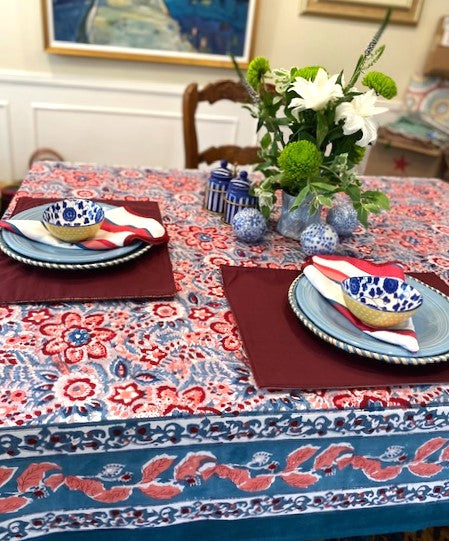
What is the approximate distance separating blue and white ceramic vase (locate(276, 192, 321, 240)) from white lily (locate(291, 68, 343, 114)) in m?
0.20

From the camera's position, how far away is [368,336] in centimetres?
73

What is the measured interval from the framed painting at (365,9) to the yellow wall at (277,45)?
0.11 feet

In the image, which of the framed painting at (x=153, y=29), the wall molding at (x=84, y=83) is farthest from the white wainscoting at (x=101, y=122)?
the framed painting at (x=153, y=29)

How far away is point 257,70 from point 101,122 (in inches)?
65.1

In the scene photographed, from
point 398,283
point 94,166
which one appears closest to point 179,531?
point 398,283

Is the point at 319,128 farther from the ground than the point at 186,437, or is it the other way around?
the point at 319,128

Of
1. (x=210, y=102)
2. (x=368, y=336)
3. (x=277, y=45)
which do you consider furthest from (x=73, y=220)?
(x=277, y=45)

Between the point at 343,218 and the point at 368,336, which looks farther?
the point at 343,218

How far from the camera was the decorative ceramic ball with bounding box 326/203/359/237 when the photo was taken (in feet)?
3.54

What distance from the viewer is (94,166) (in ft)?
4.45

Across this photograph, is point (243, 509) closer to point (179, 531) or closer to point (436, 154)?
point (179, 531)

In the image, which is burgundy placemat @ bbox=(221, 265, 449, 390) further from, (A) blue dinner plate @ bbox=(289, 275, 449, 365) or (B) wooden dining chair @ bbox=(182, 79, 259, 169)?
(B) wooden dining chair @ bbox=(182, 79, 259, 169)

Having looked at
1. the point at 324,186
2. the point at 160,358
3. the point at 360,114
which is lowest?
the point at 160,358

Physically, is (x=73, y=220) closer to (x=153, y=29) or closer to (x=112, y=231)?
(x=112, y=231)
